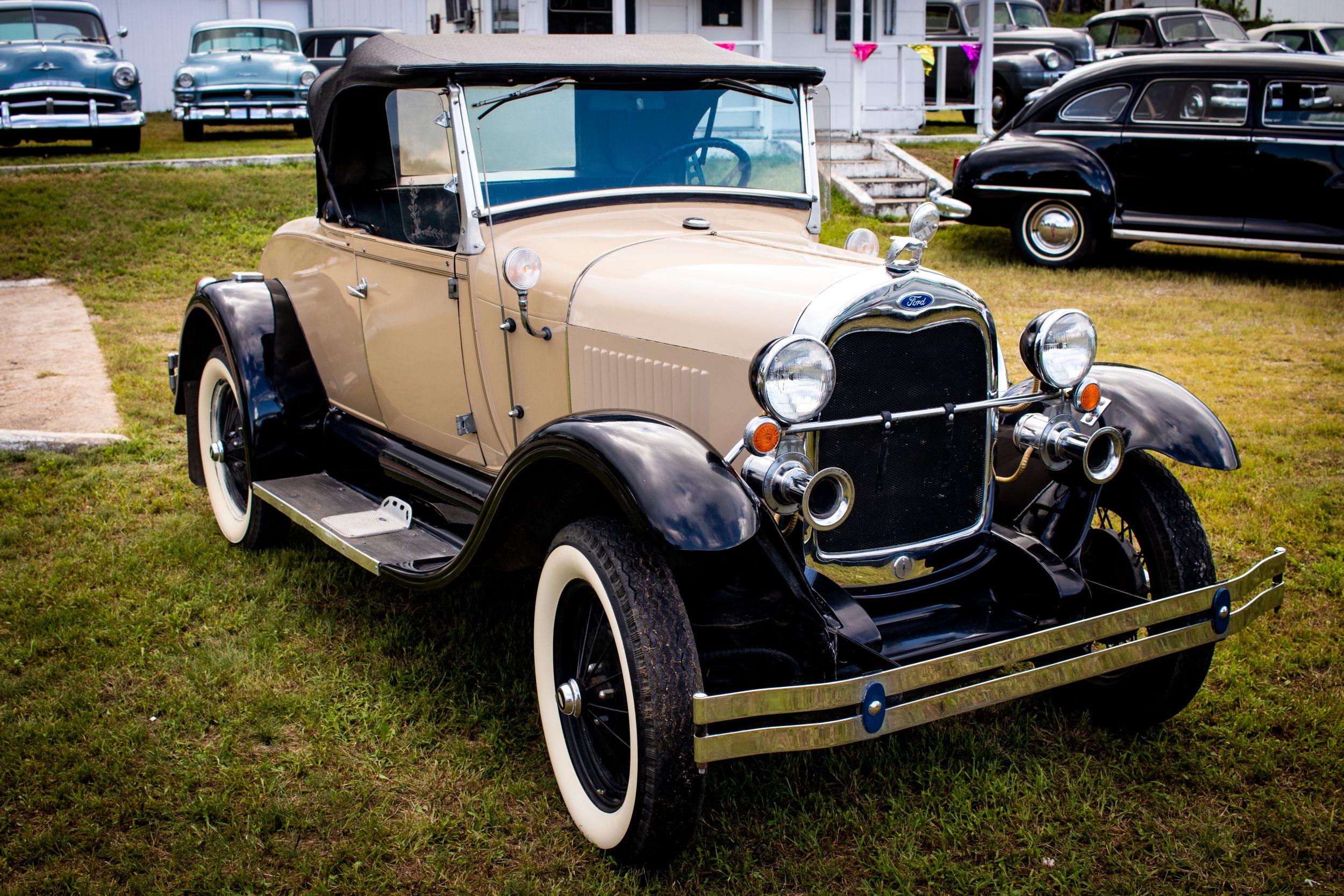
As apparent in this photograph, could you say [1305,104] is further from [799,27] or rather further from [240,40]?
[240,40]

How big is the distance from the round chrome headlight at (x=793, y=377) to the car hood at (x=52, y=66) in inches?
523

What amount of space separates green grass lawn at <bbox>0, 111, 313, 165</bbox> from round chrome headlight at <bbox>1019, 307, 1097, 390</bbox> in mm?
12058

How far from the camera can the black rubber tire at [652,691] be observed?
239 cm

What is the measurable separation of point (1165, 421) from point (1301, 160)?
23.5ft

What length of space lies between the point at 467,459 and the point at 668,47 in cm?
165

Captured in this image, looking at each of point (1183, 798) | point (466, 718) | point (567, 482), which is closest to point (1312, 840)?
point (1183, 798)

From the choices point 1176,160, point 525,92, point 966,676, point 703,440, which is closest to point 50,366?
point 525,92

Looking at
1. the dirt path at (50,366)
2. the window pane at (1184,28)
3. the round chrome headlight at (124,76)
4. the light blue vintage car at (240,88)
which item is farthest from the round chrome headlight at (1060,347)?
the window pane at (1184,28)

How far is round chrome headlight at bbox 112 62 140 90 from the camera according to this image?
13086 mm

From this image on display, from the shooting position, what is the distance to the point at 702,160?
3816mm

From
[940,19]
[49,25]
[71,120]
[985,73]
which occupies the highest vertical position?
[940,19]

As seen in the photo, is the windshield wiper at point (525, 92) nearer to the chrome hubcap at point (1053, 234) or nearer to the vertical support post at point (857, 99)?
the chrome hubcap at point (1053, 234)

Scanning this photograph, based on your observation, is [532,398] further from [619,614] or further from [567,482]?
[619,614]

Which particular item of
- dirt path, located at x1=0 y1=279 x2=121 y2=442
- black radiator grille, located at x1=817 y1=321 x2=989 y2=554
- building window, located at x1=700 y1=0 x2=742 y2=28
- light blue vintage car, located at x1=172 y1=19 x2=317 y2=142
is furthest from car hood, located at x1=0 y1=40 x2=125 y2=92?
black radiator grille, located at x1=817 y1=321 x2=989 y2=554
